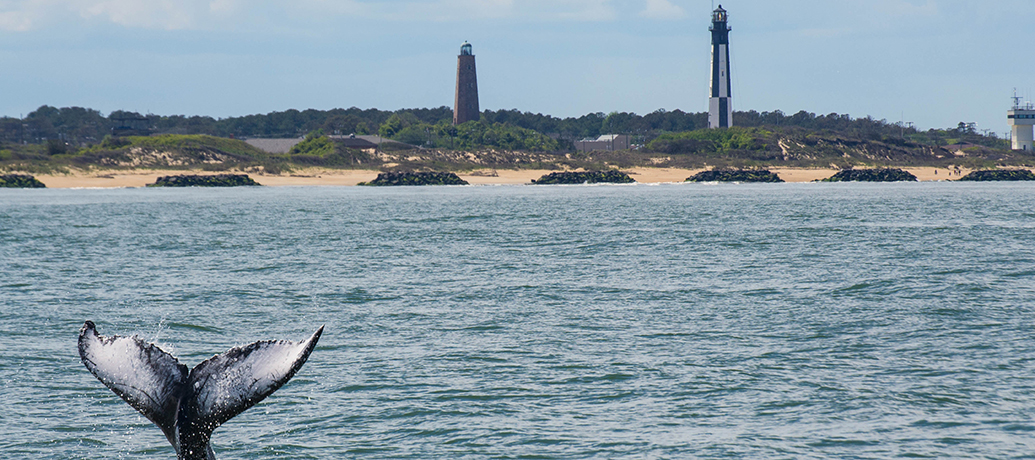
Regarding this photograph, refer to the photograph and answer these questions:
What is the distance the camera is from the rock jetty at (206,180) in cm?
11219

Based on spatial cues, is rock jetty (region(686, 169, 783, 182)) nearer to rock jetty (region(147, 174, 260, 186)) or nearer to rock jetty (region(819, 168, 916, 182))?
rock jetty (region(819, 168, 916, 182))

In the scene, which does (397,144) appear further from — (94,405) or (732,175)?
(94,405)

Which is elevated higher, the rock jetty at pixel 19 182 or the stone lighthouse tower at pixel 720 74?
the stone lighthouse tower at pixel 720 74

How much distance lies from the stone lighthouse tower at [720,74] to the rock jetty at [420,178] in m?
44.7

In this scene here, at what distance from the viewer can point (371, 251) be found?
39.3m

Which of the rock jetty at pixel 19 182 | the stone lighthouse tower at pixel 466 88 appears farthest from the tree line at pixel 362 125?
the rock jetty at pixel 19 182

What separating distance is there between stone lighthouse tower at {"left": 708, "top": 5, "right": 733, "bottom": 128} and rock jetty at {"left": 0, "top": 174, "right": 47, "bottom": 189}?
294ft

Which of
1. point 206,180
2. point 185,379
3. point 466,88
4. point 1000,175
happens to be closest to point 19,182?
point 206,180

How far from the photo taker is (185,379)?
6.82 metres

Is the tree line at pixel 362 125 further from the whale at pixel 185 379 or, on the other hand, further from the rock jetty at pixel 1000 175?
the whale at pixel 185 379

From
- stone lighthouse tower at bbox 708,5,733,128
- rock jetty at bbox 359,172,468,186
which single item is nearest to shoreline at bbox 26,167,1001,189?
rock jetty at bbox 359,172,468,186

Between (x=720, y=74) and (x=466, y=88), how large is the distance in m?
46.9

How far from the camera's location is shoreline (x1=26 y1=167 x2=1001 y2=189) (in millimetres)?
110125

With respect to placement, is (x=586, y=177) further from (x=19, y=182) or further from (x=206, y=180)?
(x=19, y=182)
